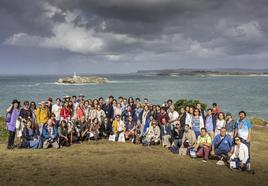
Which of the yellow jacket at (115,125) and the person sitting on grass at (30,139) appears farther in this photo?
the yellow jacket at (115,125)

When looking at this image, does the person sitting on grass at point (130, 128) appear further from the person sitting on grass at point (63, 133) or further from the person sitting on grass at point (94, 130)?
the person sitting on grass at point (63, 133)

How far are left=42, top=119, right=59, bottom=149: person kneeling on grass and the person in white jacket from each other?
7.44 metres

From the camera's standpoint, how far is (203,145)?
11.8m

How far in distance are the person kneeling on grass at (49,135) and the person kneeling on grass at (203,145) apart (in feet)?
20.0

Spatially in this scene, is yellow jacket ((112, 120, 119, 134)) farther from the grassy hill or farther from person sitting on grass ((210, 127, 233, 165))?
person sitting on grass ((210, 127, 233, 165))

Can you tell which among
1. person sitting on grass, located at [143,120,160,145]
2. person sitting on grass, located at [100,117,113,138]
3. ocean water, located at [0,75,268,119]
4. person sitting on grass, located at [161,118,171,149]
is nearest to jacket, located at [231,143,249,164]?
person sitting on grass, located at [161,118,171,149]

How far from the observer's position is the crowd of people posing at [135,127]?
11.4m

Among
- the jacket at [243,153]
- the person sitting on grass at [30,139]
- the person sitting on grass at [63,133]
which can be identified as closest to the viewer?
the jacket at [243,153]

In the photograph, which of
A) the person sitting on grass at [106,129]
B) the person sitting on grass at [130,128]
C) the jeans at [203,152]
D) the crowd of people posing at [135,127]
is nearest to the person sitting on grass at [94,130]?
the crowd of people posing at [135,127]

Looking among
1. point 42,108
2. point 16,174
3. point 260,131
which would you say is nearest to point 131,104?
point 42,108

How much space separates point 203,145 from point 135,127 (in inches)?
165

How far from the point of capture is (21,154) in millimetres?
12336

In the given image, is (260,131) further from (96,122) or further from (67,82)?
(67,82)

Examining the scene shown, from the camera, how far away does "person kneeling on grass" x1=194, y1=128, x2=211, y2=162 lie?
1170cm
